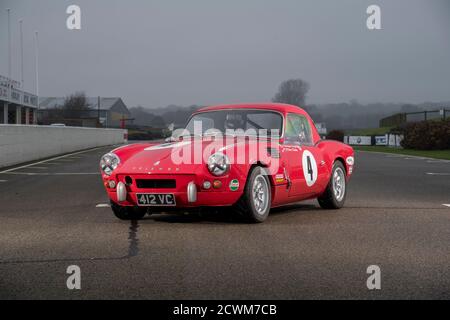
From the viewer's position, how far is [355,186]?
13.7 metres

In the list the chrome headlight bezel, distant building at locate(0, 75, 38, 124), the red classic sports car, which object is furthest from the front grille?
distant building at locate(0, 75, 38, 124)

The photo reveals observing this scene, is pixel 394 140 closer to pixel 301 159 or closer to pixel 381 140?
pixel 381 140

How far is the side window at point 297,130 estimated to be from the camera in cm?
884

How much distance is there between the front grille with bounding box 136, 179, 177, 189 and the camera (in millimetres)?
7521

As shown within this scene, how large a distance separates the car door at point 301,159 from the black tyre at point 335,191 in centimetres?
32

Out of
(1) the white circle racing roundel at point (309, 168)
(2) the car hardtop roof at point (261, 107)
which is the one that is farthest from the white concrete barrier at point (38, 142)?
(1) the white circle racing roundel at point (309, 168)

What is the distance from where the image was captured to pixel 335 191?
31.5 feet

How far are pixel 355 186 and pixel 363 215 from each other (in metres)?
4.91

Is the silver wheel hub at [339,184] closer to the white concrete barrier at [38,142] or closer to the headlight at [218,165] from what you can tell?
the headlight at [218,165]

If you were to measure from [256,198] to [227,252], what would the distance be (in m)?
1.88

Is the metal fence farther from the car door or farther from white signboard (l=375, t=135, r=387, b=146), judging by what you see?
the car door
